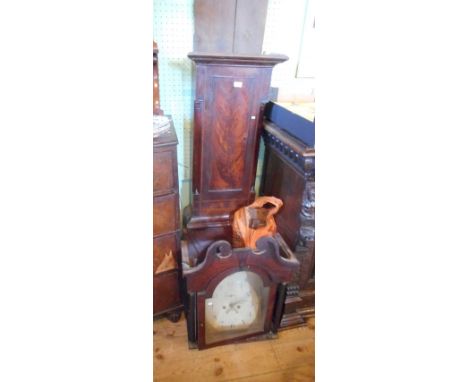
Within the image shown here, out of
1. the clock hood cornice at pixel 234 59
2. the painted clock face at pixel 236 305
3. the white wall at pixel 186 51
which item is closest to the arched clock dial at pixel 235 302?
the painted clock face at pixel 236 305

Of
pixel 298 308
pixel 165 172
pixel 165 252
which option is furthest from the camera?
pixel 298 308

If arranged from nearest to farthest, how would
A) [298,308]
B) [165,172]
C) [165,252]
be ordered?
[165,172] → [165,252] → [298,308]

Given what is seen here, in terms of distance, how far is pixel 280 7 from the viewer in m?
1.36

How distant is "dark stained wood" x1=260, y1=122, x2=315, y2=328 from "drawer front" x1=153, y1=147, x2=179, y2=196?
48cm

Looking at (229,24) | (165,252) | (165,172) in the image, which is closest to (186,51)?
(229,24)

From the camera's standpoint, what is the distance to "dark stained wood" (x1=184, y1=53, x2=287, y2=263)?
3.90ft

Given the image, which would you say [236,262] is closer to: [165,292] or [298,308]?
[165,292]

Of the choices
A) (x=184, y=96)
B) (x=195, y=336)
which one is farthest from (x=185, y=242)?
(x=184, y=96)

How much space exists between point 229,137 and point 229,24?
19.1 inches

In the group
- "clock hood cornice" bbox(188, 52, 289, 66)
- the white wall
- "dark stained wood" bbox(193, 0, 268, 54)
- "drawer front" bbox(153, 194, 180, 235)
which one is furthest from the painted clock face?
"dark stained wood" bbox(193, 0, 268, 54)

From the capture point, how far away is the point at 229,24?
1.27m
